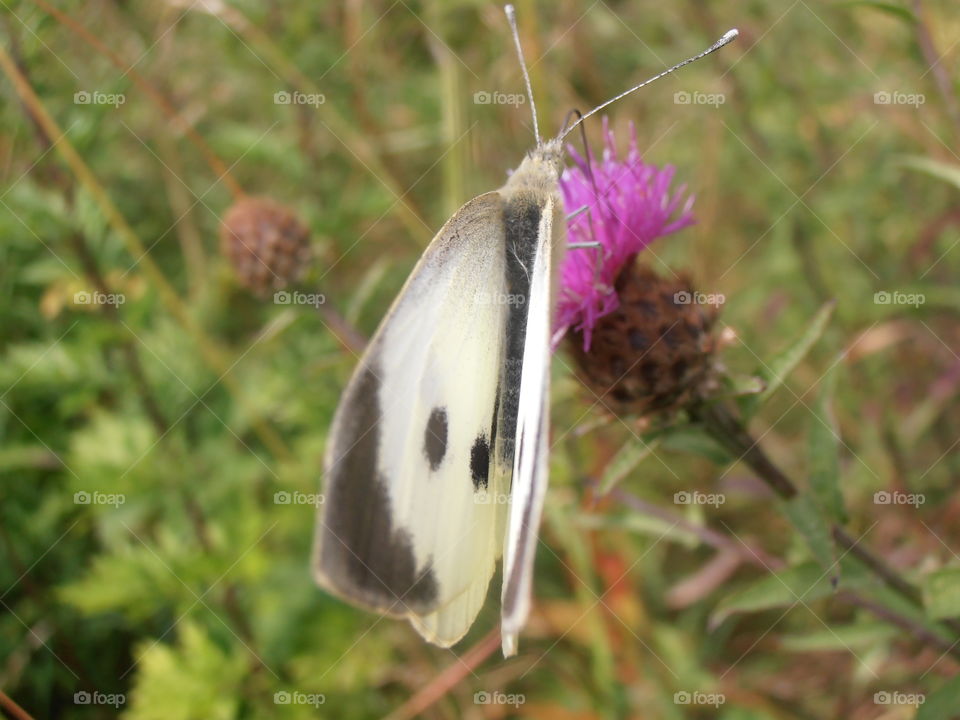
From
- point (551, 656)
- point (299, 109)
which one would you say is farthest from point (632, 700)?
point (299, 109)

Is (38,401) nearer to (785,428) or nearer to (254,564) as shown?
(254,564)

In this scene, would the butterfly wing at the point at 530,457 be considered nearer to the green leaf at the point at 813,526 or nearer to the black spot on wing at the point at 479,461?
the black spot on wing at the point at 479,461

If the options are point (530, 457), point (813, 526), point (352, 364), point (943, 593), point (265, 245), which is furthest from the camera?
point (352, 364)

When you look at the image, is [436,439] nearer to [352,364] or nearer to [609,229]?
[609,229]

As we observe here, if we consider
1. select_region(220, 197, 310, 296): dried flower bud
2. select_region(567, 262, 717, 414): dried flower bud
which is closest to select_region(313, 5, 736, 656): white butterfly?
select_region(567, 262, 717, 414): dried flower bud

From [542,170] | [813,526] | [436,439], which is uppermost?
[542,170]

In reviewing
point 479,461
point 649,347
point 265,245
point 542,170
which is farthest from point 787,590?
point 265,245
